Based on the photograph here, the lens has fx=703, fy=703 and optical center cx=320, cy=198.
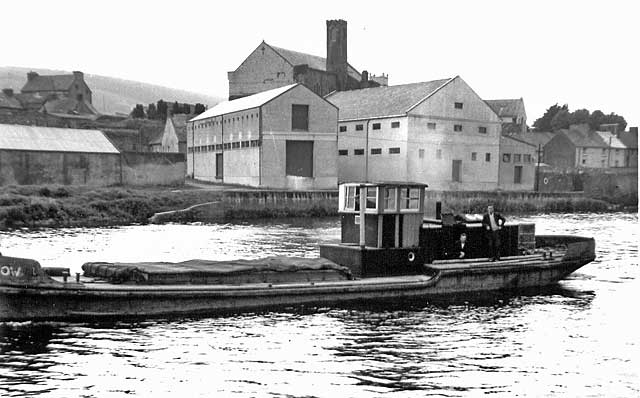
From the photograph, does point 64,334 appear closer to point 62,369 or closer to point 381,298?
point 62,369

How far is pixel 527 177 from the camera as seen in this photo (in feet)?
231

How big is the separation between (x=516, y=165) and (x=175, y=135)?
39.4m

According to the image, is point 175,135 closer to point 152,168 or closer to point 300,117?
point 152,168

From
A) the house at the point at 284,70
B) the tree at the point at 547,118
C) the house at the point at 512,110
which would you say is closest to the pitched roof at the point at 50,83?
the house at the point at 284,70

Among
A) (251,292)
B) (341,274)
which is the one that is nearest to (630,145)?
(341,274)

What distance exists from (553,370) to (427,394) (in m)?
3.24

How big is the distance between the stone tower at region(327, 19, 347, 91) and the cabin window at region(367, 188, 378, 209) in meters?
64.7

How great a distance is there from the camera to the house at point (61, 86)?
112812 mm

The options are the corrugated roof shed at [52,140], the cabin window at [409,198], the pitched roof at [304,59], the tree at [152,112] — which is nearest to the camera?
the cabin window at [409,198]

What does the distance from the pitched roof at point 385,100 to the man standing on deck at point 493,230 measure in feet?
125

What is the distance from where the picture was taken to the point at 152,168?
195 feet

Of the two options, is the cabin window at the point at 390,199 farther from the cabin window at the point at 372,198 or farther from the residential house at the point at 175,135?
the residential house at the point at 175,135

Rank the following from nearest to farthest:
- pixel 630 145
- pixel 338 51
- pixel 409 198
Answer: pixel 409 198
pixel 338 51
pixel 630 145

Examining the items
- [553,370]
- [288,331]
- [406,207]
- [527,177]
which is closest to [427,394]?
[553,370]
